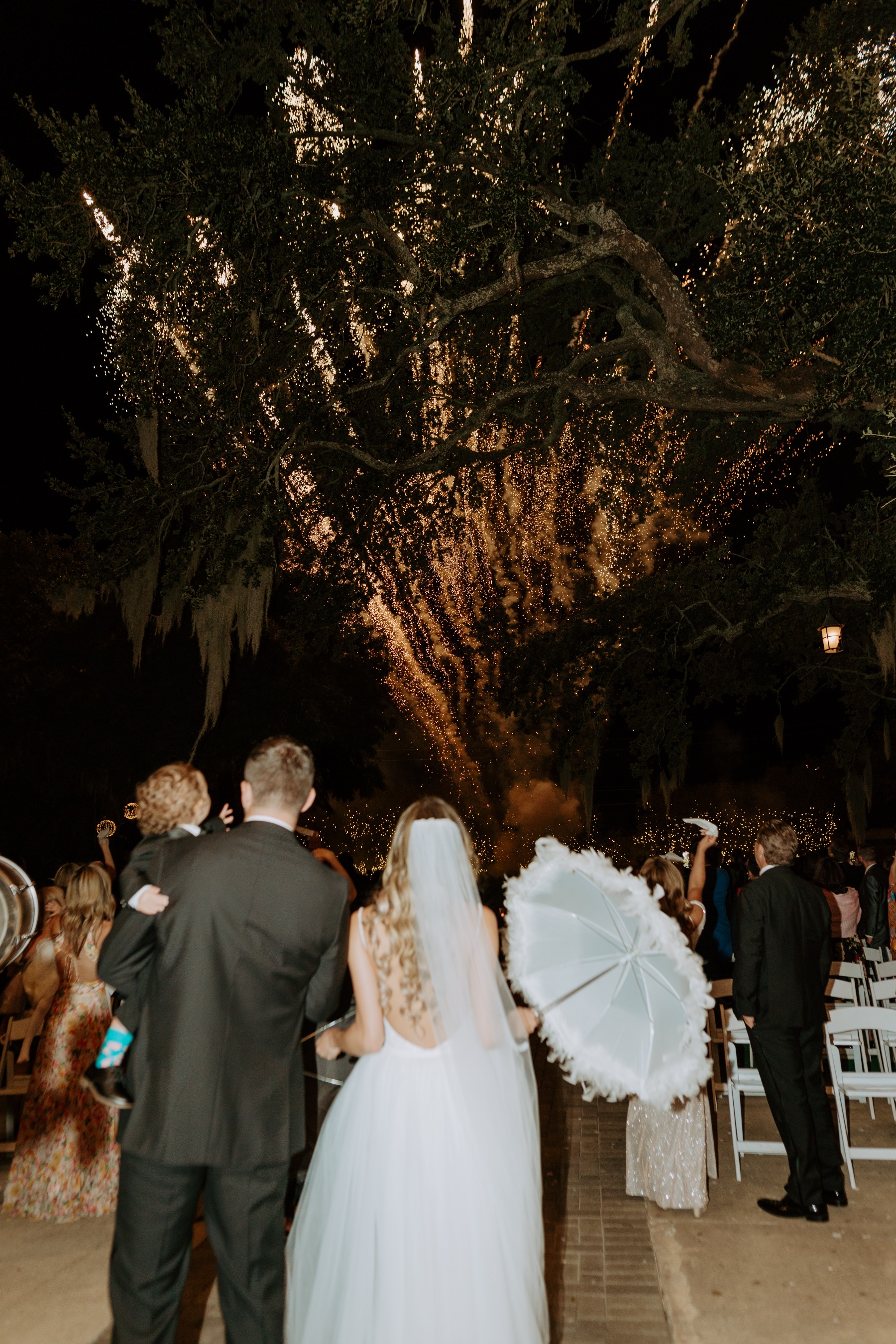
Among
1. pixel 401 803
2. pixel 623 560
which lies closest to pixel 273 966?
pixel 623 560

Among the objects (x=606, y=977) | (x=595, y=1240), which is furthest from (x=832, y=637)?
(x=606, y=977)

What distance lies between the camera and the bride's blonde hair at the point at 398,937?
121 inches

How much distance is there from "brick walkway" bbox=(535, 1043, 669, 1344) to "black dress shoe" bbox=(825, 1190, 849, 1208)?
3.20 ft

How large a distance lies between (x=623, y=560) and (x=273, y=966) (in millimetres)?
19750

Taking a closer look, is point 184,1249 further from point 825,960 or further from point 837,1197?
point 837,1197

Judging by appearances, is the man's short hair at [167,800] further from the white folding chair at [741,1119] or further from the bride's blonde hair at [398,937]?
the white folding chair at [741,1119]

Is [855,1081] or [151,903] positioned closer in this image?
[151,903]

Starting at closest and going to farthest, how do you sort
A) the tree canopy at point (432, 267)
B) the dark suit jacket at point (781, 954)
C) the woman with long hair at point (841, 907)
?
1. the dark suit jacket at point (781, 954)
2. the tree canopy at point (432, 267)
3. the woman with long hair at point (841, 907)

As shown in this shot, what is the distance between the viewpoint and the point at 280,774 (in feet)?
9.75

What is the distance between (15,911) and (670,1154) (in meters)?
3.63

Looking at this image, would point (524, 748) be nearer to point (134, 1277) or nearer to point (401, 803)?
point (401, 803)

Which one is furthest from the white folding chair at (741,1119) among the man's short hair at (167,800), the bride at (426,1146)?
the man's short hair at (167,800)

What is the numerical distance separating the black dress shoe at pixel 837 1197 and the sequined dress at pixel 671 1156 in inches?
24.9

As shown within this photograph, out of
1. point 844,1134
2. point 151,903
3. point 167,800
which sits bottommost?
point 844,1134
